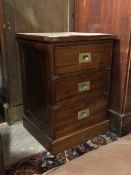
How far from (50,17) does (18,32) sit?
0.30 meters

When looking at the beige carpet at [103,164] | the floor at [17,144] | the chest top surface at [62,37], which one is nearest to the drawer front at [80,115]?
the floor at [17,144]

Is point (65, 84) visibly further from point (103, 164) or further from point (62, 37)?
point (103, 164)

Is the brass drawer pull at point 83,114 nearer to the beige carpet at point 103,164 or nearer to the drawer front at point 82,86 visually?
the drawer front at point 82,86

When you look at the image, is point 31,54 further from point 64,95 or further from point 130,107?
point 130,107

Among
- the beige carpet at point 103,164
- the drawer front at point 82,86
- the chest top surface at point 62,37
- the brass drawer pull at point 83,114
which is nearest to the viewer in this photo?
the beige carpet at point 103,164

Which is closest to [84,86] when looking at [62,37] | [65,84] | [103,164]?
[65,84]

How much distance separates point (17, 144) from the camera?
59.2 inches

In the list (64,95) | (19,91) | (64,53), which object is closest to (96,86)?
(64,95)

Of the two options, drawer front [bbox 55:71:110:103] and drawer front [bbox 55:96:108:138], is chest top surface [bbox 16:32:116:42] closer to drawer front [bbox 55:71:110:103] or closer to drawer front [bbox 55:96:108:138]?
drawer front [bbox 55:71:110:103]

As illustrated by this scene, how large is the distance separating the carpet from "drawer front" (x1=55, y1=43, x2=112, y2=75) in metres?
0.54

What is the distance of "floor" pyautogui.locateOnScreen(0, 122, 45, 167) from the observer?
1.36m

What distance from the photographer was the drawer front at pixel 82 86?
1.28 meters

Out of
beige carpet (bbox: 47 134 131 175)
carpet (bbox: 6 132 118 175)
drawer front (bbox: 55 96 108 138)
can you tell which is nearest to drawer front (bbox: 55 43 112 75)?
drawer front (bbox: 55 96 108 138)

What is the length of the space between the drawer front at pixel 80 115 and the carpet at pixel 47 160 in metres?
0.12
